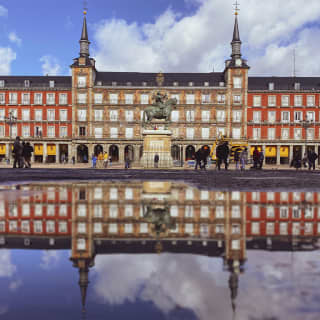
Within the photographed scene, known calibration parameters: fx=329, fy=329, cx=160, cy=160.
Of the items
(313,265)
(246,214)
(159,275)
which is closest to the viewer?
(159,275)

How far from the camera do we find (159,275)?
5.40 ft

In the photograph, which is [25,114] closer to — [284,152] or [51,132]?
[51,132]

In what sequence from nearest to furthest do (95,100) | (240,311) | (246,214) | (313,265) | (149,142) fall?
(240,311)
(313,265)
(246,214)
(149,142)
(95,100)

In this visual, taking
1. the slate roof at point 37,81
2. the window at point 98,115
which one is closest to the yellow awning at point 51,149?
the window at point 98,115

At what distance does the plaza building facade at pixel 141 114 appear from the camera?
4797 cm

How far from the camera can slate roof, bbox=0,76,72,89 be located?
49.0 m

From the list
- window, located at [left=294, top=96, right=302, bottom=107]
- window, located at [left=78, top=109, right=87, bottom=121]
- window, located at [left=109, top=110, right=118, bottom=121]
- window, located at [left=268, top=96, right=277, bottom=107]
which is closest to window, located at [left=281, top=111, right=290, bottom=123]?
window, located at [left=294, top=96, right=302, bottom=107]

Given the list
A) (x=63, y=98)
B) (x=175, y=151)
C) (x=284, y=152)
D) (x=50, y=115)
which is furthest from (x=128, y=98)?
(x=284, y=152)

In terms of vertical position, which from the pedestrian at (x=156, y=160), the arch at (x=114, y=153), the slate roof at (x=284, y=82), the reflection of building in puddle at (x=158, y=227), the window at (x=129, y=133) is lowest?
the reflection of building in puddle at (x=158, y=227)

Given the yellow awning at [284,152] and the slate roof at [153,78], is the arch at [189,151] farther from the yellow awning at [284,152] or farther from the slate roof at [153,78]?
the yellow awning at [284,152]

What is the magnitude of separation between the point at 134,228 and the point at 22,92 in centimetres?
5133

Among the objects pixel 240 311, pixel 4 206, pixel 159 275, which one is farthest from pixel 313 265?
pixel 4 206

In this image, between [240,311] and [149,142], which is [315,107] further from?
[240,311]

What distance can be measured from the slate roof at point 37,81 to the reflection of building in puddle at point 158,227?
157ft
